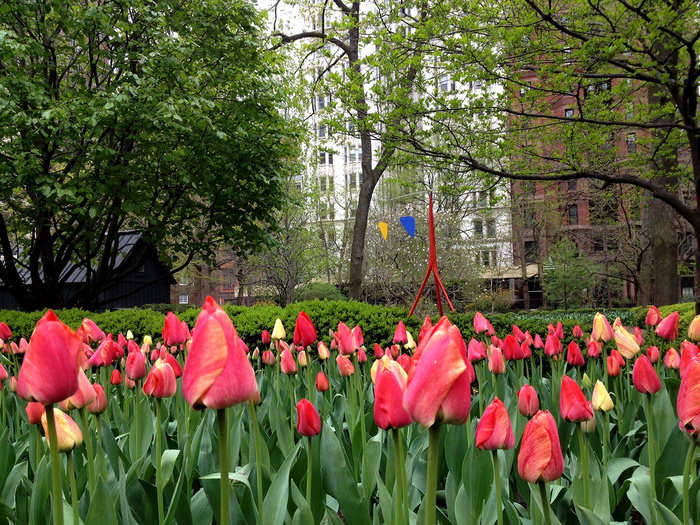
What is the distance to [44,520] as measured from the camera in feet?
5.40

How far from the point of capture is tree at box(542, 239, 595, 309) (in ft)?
73.4

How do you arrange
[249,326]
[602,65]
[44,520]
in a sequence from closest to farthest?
[44,520] → [249,326] → [602,65]

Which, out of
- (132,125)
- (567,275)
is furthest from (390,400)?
(567,275)

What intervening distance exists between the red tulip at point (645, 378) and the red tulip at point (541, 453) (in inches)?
39.2

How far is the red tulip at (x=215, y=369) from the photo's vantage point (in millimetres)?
910

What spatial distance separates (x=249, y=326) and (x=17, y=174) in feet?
15.7

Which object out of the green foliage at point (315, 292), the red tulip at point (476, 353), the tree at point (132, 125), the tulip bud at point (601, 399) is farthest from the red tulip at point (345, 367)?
the green foliage at point (315, 292)

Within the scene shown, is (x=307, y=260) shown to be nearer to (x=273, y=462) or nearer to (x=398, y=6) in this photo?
(x=398, y=6)

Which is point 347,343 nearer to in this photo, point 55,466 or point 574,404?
point 574,404

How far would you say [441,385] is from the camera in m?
0.89

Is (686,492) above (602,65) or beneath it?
beneath

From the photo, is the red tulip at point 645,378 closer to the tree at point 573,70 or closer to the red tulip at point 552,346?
the red tulip at point 552,346

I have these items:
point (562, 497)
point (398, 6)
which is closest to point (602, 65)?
point (398, 6)

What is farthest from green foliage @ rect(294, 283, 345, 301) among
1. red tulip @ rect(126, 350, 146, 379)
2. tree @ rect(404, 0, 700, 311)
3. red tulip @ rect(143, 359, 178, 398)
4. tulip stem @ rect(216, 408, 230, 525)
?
tulip stem @ rect(216, 408, 230, 525)
